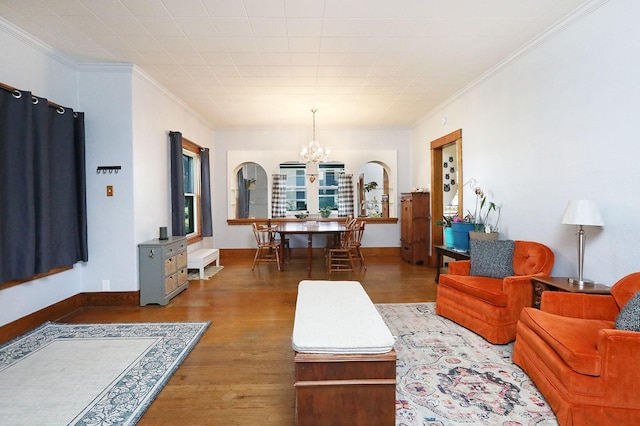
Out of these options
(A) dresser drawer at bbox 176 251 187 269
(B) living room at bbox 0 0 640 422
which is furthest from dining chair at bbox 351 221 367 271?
(A) dresser drawer at bbox 176 251 187 269

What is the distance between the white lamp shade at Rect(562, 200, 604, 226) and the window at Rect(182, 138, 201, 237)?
5441 millimetres

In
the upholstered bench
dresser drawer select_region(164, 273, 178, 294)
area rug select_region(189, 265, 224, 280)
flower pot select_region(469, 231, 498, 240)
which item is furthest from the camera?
area rug select_region(189, 265, 224, 280)

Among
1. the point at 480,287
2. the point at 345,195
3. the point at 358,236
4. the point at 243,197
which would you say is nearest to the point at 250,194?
the point at 243,197

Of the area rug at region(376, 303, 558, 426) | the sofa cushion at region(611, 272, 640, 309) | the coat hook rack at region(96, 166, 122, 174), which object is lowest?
the area rug at region(376, 303, 558, 426)

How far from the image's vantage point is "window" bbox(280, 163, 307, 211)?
8.46 meters

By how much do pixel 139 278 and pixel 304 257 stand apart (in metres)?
3.59

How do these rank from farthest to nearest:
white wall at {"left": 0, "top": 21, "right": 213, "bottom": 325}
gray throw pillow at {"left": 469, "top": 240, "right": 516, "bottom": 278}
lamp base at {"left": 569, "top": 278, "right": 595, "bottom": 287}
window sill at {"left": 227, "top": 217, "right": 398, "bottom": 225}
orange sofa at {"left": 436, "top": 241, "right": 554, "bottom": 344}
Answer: window sill at {"left": 227, "top": 217, "right": 398, "bottom": 225}, white wall at {"left": 0, "top": 21, "right": 213, "bottom": 325}, gray throw pillow at {"left": 469, "top": 240, "right": 516, "bottom": 278}, orange sofa at {"left": 436, "top": 241, "right": 554, "bottom": 344}, lamp base at {"left": 569, "top": 278, "right": 595, "bottom": 287}

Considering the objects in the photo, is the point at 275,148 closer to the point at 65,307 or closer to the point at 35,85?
the point at 35,85

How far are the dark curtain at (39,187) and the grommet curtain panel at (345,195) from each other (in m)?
5.17

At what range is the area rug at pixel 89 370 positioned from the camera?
6.14 ft

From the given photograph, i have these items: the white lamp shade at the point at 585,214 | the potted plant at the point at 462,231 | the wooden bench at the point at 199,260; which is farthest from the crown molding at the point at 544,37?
the wooden bench at the point at 199,260

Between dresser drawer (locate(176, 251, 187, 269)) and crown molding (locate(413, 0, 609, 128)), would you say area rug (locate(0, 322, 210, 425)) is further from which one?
crown molding (locate(413, 0, 609, 128))

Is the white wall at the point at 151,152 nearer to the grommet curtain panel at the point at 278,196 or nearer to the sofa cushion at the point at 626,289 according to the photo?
the grommet curtain panel at the point at 278,196

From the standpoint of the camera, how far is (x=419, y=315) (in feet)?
11.1
